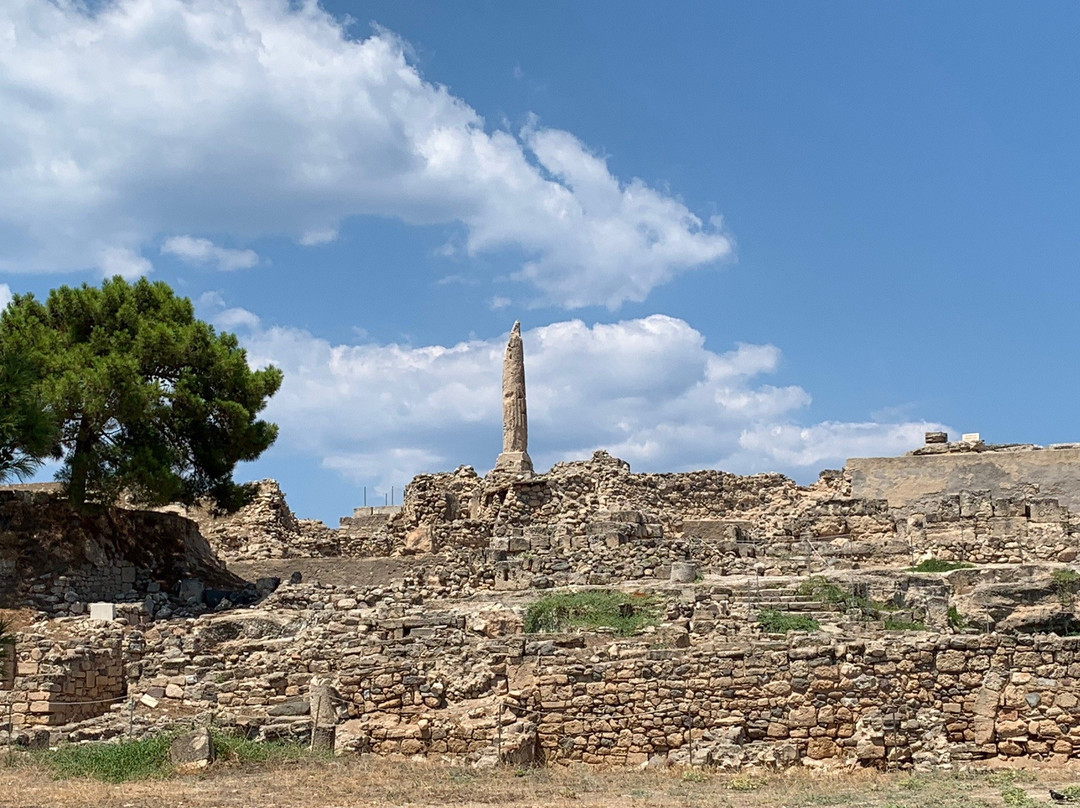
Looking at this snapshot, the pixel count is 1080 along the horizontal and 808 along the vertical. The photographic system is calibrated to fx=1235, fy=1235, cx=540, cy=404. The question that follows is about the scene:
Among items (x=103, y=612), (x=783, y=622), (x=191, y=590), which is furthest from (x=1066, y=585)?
(x=191, y=590)

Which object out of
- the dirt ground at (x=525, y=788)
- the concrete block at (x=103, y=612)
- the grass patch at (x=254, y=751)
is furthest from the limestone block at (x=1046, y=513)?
the concrete block at (x=103, y=612)

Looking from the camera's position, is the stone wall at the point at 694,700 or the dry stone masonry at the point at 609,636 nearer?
the stone wall at the point at 694,700

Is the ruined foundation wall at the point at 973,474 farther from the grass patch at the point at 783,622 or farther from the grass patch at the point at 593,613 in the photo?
the grass patch at the point at 783,622

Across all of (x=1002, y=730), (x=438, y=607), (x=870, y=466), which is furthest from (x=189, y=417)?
(x=1002, y=730)

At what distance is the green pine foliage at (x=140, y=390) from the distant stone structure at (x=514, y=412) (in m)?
8.87

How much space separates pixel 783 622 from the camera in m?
14.3

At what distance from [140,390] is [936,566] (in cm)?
1392

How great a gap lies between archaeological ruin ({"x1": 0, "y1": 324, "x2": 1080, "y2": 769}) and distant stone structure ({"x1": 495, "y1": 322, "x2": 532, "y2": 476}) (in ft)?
18.1

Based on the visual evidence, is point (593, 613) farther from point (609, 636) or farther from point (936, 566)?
point (936, 566)

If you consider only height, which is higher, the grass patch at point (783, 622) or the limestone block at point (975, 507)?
the limestone block at point (975, 507)

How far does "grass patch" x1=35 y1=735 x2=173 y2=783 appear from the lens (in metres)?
11.4

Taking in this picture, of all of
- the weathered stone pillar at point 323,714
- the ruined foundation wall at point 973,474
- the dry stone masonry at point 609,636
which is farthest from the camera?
the ruined foundation wall at point 973,474

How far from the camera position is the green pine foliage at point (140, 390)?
2180cm

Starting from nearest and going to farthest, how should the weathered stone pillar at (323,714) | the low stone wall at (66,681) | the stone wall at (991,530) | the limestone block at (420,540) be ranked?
the weathered stone pillar at (323,714) < the low stone wall at (66,681) < the stone wall at (991,530) < the limestone block at (420,540)
